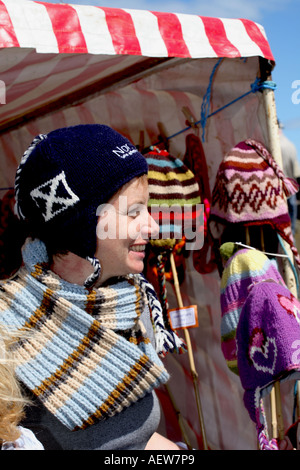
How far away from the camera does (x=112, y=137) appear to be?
52.9 inches

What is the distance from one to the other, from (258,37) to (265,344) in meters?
1.40

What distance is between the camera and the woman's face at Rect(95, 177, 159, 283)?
1326 millimetres

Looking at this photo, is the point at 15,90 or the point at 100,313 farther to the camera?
the point at 15,90

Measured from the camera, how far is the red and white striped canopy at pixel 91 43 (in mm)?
1651

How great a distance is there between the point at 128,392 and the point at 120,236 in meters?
0.42

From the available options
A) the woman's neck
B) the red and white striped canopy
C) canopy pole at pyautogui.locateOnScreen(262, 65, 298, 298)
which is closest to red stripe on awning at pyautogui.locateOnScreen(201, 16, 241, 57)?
the red and white striped canopy

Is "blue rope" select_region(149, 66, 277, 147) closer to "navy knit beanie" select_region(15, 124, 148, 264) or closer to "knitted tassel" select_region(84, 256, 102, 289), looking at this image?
"navy knit beanie" select_region(15, 124, 148, 264)

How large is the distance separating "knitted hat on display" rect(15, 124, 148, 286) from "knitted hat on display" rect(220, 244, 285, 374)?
78cm

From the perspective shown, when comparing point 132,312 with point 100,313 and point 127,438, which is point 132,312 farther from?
point 127,438

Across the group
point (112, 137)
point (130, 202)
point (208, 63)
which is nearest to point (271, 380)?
point (130, 202)

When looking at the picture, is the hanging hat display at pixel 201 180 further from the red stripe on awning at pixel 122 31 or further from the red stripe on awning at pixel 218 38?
the red stripe on awning at pixel 122 31

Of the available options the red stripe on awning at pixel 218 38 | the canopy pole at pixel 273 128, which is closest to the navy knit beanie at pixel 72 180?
the red stripe on awning at pixel 218 38

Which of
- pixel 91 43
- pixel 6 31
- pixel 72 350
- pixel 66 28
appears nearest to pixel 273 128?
pixel 91 43

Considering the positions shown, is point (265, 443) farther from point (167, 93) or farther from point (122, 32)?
point (167, 93)
